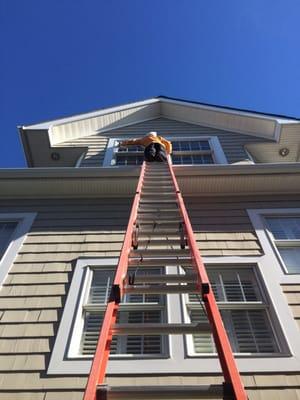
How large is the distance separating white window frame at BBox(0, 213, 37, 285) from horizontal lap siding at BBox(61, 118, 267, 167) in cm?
220

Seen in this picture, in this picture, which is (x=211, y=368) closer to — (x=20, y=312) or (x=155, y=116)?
(x=20, y=312)

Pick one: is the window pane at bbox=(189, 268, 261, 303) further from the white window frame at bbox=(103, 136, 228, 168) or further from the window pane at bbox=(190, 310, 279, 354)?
the white window frame at bbox=(103, 136, 228, 168)

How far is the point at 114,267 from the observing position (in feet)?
14.7

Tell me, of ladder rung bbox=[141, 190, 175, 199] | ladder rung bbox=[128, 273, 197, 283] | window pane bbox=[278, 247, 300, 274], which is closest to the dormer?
window pane bbox=[278, 247, 300, 274]

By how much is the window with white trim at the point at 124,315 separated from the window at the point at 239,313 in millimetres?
359

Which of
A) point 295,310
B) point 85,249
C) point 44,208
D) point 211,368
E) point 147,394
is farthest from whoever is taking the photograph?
point 44,208

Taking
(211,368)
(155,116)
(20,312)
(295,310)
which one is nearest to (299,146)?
→ (155,116)

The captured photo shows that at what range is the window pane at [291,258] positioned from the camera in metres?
4.51

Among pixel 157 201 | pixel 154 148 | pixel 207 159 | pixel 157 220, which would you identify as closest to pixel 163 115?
pixel 207 159

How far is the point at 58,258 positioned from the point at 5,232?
4.18ft

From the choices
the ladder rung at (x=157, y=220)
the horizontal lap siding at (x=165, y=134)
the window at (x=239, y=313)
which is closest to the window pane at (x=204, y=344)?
the window at (x=239, y=313)

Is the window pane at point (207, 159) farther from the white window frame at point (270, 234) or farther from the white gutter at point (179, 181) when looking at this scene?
the white window frame at point (270, 234)

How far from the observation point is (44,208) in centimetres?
570

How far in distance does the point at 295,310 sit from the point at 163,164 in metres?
3.37
